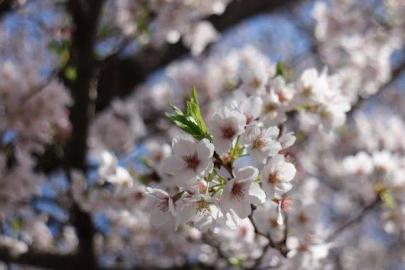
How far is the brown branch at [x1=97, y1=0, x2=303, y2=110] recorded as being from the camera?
5.21 meters

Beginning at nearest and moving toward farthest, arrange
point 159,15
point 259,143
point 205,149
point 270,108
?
point 205,149 < point 259,143 < point 270,108 < point 159,15

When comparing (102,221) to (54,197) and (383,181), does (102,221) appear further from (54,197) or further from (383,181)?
(383,181)

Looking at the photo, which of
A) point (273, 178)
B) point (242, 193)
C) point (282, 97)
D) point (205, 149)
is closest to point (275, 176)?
point (273, 178)

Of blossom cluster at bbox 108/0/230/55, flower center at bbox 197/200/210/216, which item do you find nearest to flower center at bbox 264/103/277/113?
flower center at bbox 197/200/210/216

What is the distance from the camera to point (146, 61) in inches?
213

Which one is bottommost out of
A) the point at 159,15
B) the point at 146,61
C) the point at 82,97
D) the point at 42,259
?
the point at 42,259

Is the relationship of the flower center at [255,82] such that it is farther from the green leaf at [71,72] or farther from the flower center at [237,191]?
the green leaf at [71,72]

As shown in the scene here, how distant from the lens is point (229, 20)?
5543 millimetres

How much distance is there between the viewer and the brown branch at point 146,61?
5.21 metres

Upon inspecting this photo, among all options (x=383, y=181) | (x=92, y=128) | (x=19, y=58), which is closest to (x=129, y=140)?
(x=92, y=128)

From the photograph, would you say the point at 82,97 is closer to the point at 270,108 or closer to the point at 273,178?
the point at 270,108

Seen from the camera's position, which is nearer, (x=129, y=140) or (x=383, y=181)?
(x=383, y=181)

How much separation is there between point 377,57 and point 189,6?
2.01 m

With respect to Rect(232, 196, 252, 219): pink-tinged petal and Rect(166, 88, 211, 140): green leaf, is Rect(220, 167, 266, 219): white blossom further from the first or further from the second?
Rect(166, 88, 211, 140): green leaf
